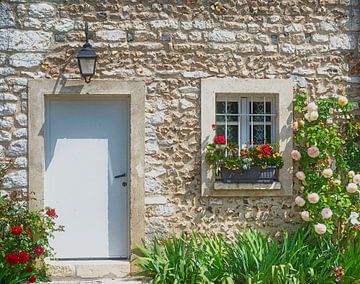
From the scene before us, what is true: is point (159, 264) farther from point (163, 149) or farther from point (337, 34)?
point (337, 34)

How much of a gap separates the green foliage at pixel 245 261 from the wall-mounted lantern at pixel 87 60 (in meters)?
2.13

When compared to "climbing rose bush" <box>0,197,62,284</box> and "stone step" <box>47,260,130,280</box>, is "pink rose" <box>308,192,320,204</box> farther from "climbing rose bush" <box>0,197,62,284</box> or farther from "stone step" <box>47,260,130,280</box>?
"climbing rose bush" <box>0,197,62,284</box>

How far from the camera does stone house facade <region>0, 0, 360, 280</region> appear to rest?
739 cm

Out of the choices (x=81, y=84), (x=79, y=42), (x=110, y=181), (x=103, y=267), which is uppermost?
(x=79, y=42)

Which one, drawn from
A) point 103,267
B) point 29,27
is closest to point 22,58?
point 29,27

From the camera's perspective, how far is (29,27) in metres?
7.42

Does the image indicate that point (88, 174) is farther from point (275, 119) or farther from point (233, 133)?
point (275, 119)

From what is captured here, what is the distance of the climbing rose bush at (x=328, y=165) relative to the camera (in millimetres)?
7461

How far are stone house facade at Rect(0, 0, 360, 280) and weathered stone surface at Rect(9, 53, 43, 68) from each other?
0.01 m

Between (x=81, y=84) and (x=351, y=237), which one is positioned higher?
(x=81, y=84)

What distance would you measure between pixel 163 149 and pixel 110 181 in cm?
75

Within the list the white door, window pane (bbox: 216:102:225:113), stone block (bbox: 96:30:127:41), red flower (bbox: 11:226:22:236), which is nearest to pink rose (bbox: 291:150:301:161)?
window pane (bbox: 216:102:225:113)

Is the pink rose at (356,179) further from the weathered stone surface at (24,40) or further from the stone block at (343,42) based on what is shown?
the weathered stone surface at (24,40)

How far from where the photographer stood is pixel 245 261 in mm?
6793
